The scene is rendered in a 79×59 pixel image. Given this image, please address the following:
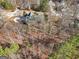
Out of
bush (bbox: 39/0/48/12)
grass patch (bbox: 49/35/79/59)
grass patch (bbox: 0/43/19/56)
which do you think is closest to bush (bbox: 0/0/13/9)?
bush (bbox: 39/0/48/12)

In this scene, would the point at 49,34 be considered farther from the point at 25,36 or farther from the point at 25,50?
the point at 25,50

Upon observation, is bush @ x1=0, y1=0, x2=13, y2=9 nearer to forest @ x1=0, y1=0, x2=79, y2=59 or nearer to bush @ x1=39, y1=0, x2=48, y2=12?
forest @ x1=0, y1=0, x2=79, y2=59

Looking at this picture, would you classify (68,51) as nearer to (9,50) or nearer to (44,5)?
(9,50)

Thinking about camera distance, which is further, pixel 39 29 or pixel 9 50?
pixel 39 29

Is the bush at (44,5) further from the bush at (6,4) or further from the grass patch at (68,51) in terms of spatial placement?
the grass patch at (68,51)

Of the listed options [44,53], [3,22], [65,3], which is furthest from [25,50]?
[65,3]

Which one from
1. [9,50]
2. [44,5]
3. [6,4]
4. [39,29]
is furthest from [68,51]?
[6,4]

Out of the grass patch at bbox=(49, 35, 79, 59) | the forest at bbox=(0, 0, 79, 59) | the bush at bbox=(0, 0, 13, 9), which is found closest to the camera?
the grass patch at bbox=(49, 35, 79, 59)

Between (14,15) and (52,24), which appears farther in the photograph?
(14,15)

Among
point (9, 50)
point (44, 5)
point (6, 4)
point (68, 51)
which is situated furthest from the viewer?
point (44, 5)
